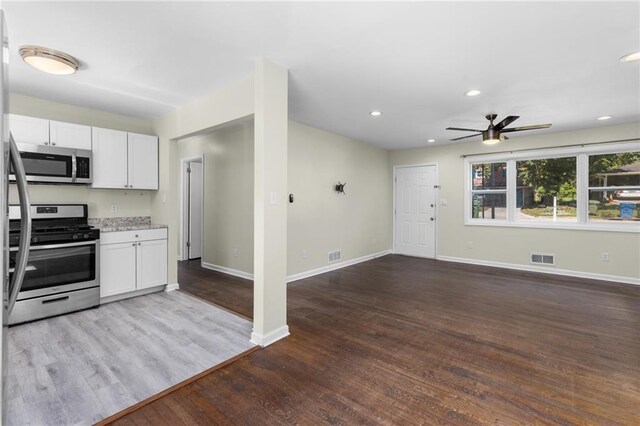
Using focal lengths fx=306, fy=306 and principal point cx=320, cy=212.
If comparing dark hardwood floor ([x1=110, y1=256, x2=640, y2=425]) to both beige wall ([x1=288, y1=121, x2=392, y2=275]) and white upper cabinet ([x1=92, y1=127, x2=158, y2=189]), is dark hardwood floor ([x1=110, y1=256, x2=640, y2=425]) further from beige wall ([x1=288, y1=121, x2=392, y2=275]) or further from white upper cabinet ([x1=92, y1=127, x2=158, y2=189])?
white upper cabinet ([x1=92, y1=127, x2=158, y2=189])

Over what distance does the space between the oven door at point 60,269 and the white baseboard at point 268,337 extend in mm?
2076

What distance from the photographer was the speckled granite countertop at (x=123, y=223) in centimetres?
374

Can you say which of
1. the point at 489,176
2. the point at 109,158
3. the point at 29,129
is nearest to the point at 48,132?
the point at 29,129

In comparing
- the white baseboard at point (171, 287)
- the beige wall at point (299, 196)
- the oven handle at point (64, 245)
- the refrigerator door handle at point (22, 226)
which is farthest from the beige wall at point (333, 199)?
the refrigerator door handle at point (22, 226)

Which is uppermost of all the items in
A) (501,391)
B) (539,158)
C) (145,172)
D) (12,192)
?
(539,158)

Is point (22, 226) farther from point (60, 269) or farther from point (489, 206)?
point (489, 206)

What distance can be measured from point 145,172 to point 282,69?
99.4 inches

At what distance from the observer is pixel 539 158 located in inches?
209

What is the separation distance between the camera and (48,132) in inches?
130

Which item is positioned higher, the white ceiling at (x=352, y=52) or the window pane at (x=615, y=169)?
the white ceiling at (x=352, y=52)

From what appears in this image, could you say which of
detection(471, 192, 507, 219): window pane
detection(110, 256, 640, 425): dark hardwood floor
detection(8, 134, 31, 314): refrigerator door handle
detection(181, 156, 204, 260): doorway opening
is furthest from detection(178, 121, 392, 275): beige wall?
detection(8, 134, 31, 314): refrigerator door handle

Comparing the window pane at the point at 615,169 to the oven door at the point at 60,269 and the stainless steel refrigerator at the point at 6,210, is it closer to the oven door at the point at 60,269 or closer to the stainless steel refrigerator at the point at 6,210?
the stainless steel refrigerator at the point at 6,210

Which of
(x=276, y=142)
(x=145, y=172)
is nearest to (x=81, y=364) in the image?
(x=276, y=142)

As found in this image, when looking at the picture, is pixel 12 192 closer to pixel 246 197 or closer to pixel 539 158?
pixel 246 197
